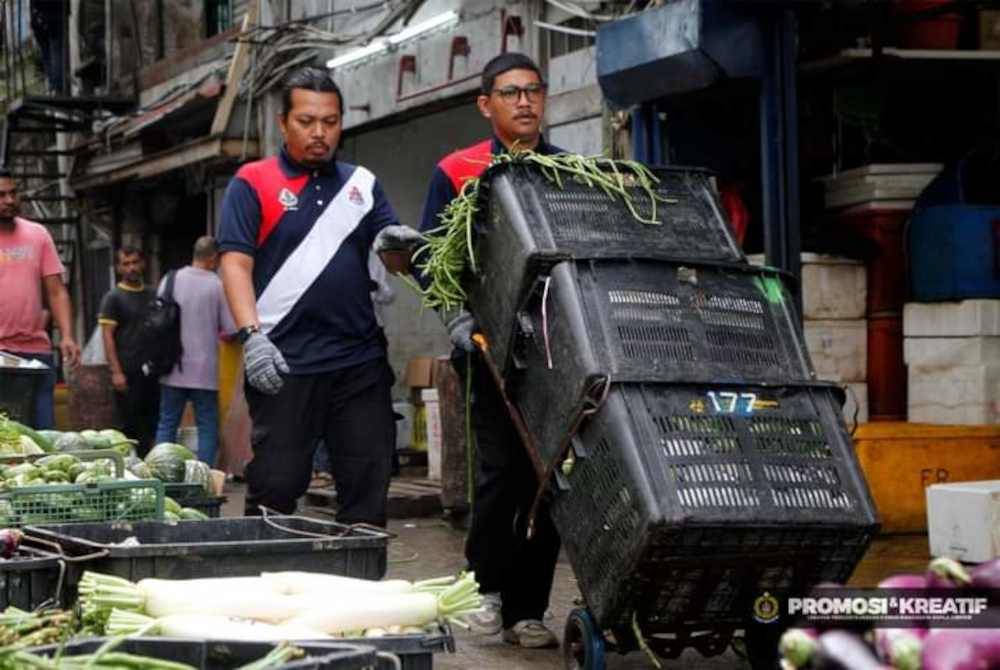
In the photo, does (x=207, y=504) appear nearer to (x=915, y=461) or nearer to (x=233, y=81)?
(x=915, y=461)

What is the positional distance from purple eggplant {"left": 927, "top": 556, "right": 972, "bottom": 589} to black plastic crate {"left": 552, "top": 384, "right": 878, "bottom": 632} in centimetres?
182

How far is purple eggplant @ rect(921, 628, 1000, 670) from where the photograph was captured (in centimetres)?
247

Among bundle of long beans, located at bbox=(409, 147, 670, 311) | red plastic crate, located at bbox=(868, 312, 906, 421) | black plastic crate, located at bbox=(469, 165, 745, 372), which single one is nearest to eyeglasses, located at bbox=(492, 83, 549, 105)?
bundle of long beans, located at bbox=(409, 147, 670, 311)

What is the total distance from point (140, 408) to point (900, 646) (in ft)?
36.8

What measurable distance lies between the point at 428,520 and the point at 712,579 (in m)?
5.75

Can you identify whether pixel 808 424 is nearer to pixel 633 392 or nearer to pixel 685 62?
pixel 633 392

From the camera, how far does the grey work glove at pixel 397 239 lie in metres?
5.90

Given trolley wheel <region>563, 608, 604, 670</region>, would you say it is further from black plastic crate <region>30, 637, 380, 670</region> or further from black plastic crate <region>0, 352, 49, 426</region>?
black plastic crate <region>0, 352, 49, 426</region>

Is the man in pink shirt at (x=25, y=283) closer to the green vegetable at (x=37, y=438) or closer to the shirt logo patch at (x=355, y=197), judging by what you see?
the green vegetable at (x=37, y=438)

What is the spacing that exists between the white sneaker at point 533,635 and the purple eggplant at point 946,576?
11.0 feet

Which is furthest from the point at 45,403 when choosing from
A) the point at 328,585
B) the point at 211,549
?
the point at 328,585

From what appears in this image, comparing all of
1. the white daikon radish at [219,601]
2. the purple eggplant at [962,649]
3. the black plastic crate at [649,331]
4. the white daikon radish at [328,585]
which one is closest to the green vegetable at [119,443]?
the black plastic crate at [649,331]

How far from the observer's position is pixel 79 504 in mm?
4980

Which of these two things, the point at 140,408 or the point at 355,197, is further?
the point at 140,408
